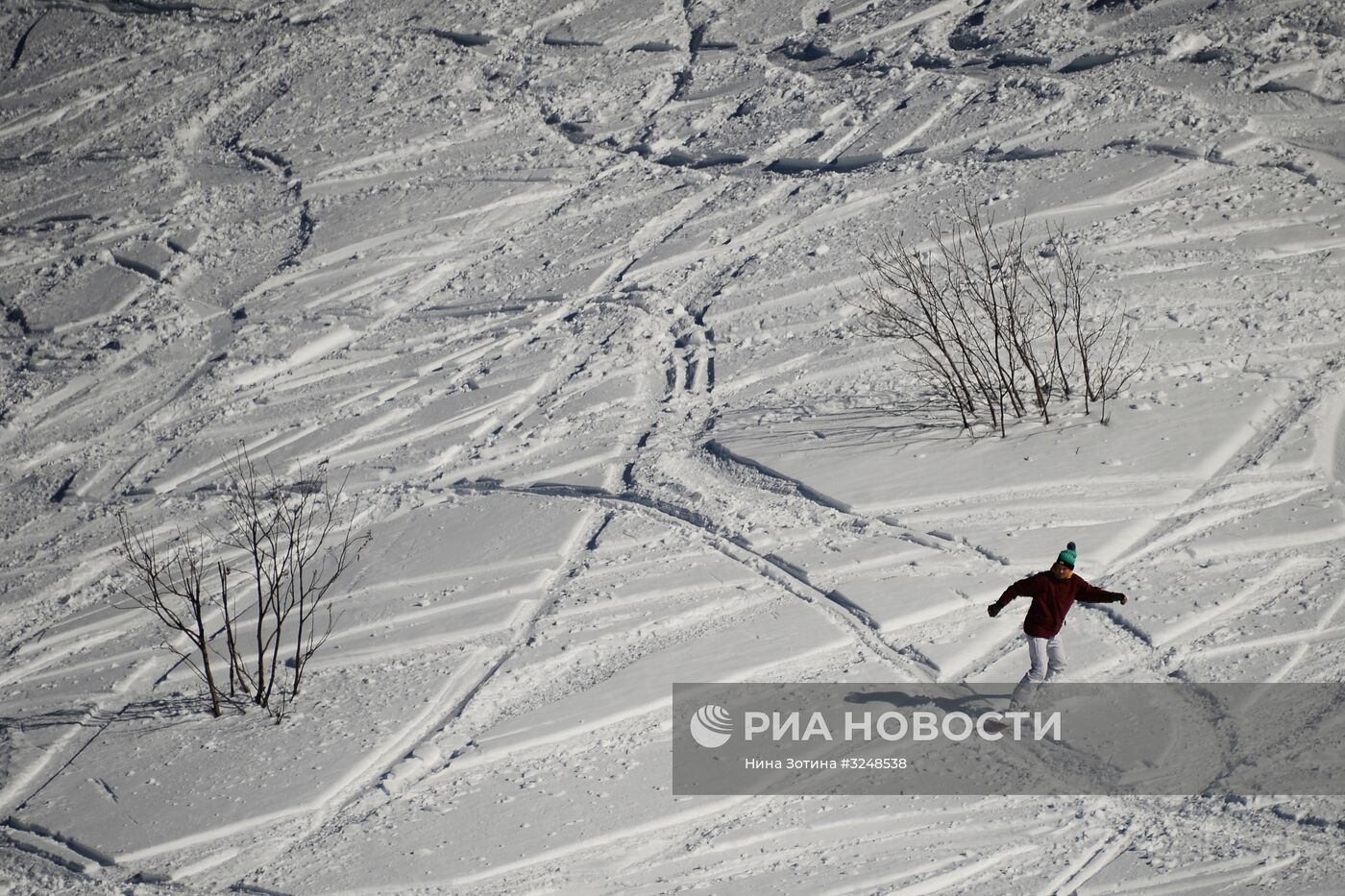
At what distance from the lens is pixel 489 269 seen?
56.5ft

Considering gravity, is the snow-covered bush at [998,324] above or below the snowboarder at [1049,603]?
above

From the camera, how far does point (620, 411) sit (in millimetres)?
13906

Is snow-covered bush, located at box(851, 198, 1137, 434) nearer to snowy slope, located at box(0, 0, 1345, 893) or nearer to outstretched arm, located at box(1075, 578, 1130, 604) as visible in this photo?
snowy slope, located at box(0, 0, 1345, 893)

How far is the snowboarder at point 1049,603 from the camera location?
7.51 m

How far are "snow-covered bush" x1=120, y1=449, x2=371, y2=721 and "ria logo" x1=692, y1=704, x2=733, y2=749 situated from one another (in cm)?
314

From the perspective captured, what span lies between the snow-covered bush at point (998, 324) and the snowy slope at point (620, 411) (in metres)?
0.38

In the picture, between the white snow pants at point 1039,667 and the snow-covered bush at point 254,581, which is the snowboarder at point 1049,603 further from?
the snow-covered bush at point 254,581

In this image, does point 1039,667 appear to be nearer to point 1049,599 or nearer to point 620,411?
point 1049,599

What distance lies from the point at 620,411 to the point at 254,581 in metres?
4.17

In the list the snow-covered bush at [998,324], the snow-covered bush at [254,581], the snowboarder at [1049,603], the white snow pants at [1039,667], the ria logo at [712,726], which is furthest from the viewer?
the snow-covered bush at [998,324]

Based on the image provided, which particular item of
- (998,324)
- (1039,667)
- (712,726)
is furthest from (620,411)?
(1039,667)

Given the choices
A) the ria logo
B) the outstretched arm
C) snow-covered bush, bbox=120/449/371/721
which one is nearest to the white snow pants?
the outstretched arm

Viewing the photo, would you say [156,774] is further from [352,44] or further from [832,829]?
[352,44]

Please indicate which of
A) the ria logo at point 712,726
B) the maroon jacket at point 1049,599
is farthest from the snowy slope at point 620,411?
the maroon jacket at point 1049,599
